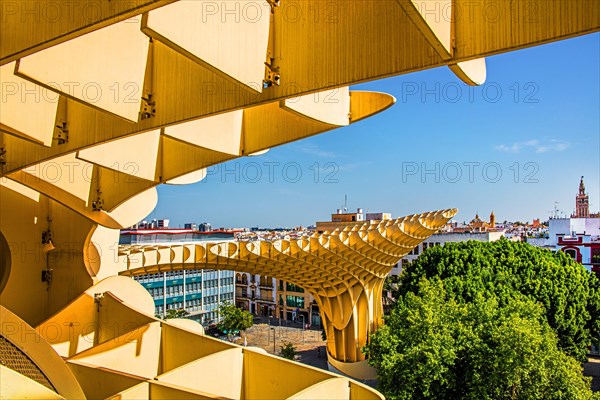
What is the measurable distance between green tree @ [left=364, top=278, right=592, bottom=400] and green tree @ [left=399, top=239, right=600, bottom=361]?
15.3 feet

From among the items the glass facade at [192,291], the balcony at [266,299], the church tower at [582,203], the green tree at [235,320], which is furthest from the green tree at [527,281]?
the church tower at [582,203]

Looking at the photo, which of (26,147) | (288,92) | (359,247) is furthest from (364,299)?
(288,92)

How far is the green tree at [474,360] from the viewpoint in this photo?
515 inches

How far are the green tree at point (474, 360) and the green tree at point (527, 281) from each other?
467 cm

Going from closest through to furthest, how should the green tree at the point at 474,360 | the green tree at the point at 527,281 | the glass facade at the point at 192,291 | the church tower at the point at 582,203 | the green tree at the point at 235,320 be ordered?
the green tree at the point at 474,360
the green tree at the point at 527,281
the green tree at the point at 235,320
the glass facade at the point at 192,291
the church tower at the point at 582,203

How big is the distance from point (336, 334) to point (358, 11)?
940 inches

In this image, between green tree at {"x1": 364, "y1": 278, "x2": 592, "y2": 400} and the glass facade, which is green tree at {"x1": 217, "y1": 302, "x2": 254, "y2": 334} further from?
green tree at {"x1": 364, "y1": 278, "x2": 592, "y2": 400}

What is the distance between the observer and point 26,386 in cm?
318

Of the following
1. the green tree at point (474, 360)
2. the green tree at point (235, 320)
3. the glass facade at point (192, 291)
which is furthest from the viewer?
the glass facade at point (192, 291)

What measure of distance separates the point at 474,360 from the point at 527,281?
8.63 meters

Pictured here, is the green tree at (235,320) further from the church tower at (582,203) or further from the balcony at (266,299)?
the church tower at (582,203)

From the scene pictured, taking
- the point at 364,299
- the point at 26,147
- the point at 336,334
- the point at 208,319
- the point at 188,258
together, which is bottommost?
the point at 208,319

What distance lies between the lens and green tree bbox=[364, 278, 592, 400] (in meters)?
13.1

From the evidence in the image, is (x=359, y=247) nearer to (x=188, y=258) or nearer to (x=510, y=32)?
(x=188, y=258)
